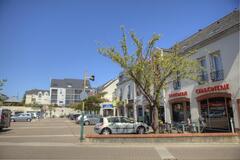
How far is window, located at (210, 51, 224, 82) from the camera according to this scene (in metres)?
16.2

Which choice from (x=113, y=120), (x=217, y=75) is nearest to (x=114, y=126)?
(x=113, y=120)

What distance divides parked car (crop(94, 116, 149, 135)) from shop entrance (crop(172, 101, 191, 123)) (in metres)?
4.83

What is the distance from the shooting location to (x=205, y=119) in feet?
57.6

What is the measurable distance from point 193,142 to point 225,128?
518cm

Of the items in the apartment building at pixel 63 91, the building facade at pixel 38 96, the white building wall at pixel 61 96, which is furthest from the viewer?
the white building wall at pixel 61 96

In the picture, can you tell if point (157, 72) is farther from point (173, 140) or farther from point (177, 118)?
point (177, 118)

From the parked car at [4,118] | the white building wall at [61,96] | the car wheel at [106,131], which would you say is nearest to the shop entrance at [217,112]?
the car wheel at [106,131]

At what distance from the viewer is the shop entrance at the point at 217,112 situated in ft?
51.4

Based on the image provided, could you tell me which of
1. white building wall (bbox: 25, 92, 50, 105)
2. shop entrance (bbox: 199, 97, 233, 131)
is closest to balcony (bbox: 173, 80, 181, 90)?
shop entrance (bbox: 199, 97, 233, 131)

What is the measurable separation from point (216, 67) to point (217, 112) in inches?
140

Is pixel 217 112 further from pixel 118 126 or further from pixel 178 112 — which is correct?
pixel 118 126

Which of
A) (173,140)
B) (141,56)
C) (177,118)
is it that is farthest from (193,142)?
(177,118)

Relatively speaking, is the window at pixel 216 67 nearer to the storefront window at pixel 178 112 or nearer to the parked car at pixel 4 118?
the storefront window at pixel 178 112

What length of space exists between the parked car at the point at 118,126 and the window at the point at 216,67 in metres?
6.81
